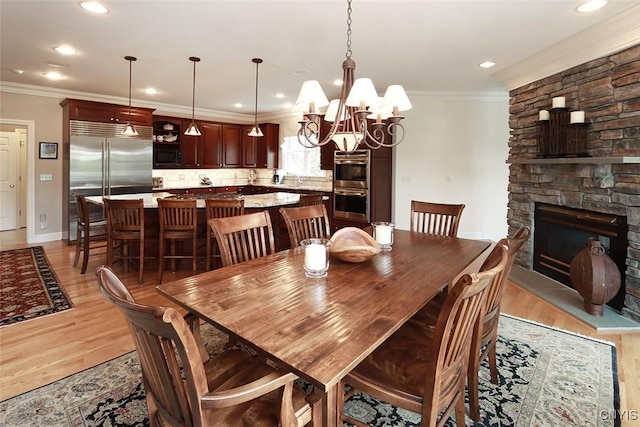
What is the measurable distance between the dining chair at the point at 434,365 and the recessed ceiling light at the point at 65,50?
173 inches

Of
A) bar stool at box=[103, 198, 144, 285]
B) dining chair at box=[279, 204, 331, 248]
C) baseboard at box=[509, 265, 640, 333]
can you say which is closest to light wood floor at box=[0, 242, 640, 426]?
baseboard at box=[509, 265, 640, 333]

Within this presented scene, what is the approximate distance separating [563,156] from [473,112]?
2561 mm

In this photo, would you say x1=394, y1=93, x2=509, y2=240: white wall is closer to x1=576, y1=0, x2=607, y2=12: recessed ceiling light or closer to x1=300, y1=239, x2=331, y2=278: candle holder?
x1=576, y1=0, x2=607, y2=12: recessed ceiling light

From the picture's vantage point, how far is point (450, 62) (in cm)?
414

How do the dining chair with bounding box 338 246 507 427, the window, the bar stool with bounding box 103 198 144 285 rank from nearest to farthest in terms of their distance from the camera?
the dining chair with bounding box 338 246 507 427
the bar stool with bounding box 103 198 144 285
the window

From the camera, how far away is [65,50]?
385cm

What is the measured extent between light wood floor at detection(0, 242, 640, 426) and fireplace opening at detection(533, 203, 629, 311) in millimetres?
574

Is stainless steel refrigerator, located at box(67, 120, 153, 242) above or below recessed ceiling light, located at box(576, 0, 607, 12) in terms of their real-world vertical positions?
below

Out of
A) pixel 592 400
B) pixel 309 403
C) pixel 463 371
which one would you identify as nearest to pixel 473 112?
pixel 592 400

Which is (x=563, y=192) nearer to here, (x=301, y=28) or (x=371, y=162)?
(x=371, y=162)

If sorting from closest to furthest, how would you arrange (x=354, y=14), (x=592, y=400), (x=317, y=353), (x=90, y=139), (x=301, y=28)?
1. (x=317, y=353)
2. (x=592, y=400)
3. (x=354, y=14)
4. (x=301, y=28)
5. (x=90, y=139)

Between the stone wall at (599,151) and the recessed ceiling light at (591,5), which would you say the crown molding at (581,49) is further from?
the recessed ceiling light at (591,5)

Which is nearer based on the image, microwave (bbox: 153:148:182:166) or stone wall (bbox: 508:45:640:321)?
stone wall (bbox: 508:45:640:321)

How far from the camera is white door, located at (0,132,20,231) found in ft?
22.3
